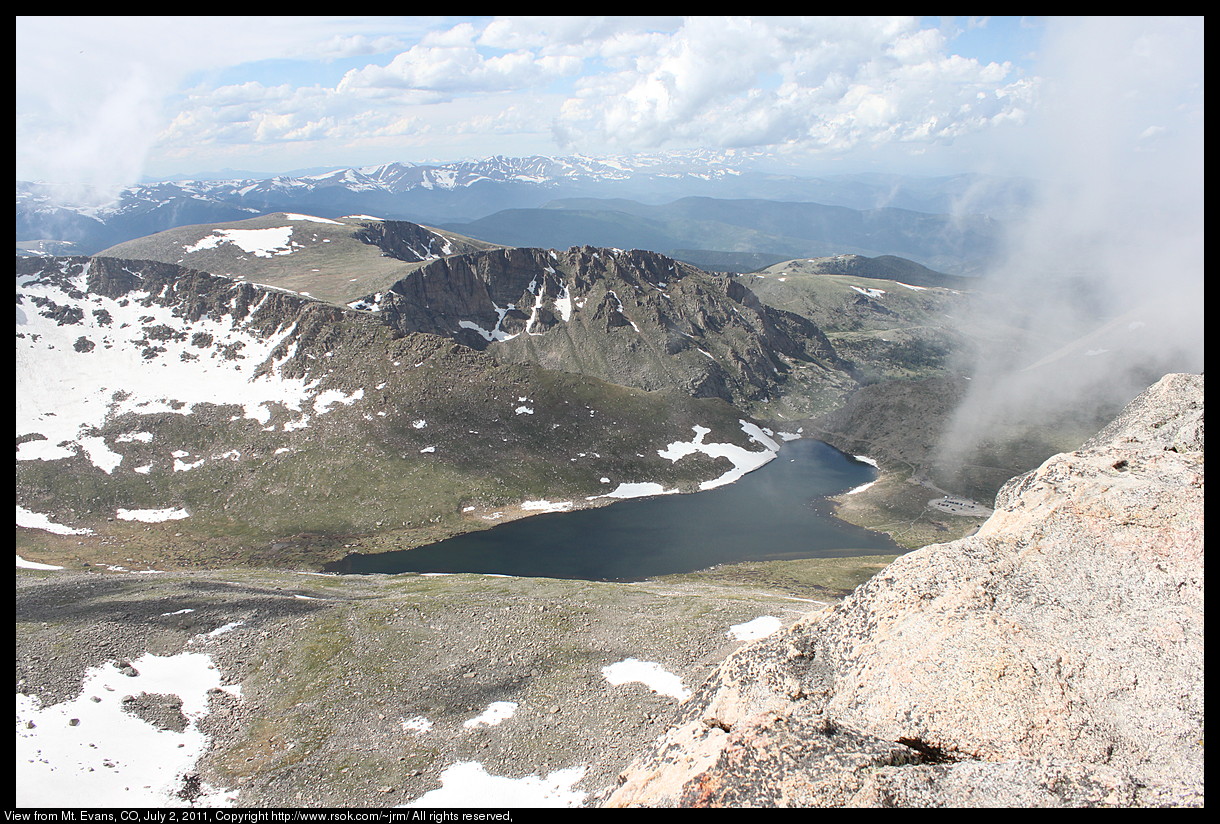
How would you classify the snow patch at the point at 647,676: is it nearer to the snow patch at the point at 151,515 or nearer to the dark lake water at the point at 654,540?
the dark lake water at the point at 654,540

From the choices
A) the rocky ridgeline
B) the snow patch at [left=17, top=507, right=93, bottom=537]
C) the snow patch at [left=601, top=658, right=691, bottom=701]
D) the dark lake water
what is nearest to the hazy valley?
the snow patch at [left=601, top=658, right=691, bottom=701]

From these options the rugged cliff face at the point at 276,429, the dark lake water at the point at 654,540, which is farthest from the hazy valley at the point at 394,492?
the dark lake water at the point at 654,540

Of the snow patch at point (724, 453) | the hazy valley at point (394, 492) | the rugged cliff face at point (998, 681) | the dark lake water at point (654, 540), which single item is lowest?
the dark lake water at point (654, 540)

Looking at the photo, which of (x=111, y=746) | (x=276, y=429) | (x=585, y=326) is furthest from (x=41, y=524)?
(x=585, y=326)

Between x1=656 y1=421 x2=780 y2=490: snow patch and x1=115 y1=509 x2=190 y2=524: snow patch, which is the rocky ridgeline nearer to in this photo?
x1=656 y1=421 x2=780 y2=490: snow patch

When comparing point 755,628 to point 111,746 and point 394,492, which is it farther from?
point 394,492
